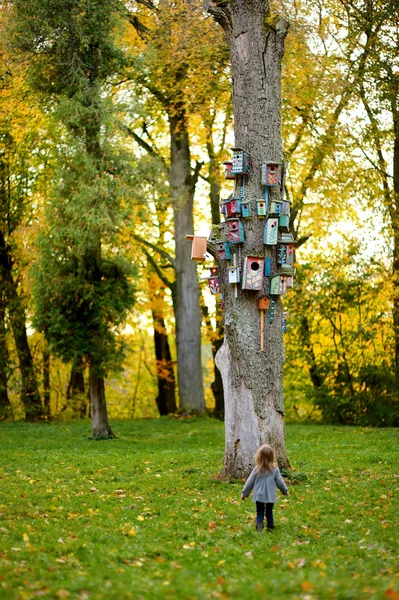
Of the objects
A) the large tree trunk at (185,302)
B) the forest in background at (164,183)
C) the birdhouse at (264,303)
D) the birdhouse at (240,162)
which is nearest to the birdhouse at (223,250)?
the birdhouse at (264,303)

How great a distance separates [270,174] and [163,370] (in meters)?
19.3

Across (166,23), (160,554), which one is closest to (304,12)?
(166,23)

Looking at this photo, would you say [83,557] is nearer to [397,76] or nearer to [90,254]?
[90,254]

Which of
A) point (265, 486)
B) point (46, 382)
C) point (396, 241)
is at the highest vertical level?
point (396, 241)

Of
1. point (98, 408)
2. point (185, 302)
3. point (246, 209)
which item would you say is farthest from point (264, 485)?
point (185, 302)

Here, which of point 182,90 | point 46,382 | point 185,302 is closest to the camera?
point 182,90

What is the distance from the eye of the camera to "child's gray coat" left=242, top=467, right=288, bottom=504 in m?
8.78

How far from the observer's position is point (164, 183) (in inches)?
783

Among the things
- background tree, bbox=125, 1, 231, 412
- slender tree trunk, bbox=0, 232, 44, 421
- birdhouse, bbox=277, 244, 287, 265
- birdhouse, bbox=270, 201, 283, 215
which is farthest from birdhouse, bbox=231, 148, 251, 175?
slender tree trunk, bbox=0, 232, 44, 421

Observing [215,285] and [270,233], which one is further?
[215,285]

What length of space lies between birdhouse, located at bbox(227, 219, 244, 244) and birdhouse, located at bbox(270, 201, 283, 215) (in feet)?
1.82

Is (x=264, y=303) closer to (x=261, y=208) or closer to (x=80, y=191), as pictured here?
(x=261, y=208)

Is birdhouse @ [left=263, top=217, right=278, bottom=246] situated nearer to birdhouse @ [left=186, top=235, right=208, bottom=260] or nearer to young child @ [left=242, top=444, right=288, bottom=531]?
birdhouse @ [left=186, top=235, right=208, bottom=260]

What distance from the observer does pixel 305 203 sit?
26.4m
